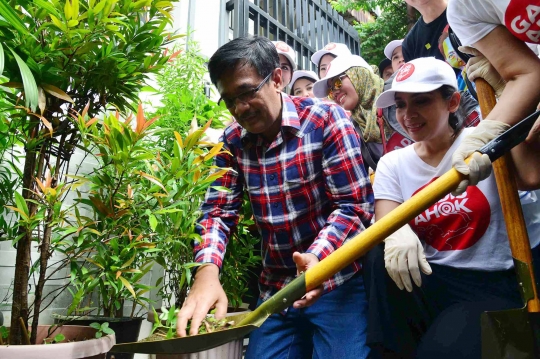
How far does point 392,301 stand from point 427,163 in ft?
1.90

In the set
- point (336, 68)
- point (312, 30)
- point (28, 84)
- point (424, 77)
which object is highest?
point (312, 30)

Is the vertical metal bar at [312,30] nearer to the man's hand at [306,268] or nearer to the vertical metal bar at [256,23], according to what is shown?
the vertical metal bar at [256,23]

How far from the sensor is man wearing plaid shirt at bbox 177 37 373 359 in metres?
1.65

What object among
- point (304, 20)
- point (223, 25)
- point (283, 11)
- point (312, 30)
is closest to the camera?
point (223, 25)

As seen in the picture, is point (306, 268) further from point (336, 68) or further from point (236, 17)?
point (236, 17)

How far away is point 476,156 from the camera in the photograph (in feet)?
3.97

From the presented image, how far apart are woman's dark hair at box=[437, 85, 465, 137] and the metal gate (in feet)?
9.60

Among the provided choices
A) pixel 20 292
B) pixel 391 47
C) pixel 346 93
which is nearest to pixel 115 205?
pixel 20 292

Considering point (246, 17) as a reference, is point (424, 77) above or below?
below

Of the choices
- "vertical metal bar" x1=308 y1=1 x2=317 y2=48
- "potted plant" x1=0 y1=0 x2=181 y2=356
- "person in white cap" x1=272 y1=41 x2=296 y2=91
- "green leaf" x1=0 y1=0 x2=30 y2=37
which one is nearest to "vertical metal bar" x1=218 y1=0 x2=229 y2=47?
"person in white cap" x1=272 y1=41 x2=296 y2=91

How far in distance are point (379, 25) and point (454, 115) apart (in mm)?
7181

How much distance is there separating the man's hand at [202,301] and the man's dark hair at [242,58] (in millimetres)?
751

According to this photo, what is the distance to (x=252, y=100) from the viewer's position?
172cm

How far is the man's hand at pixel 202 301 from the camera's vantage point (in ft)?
4.39
